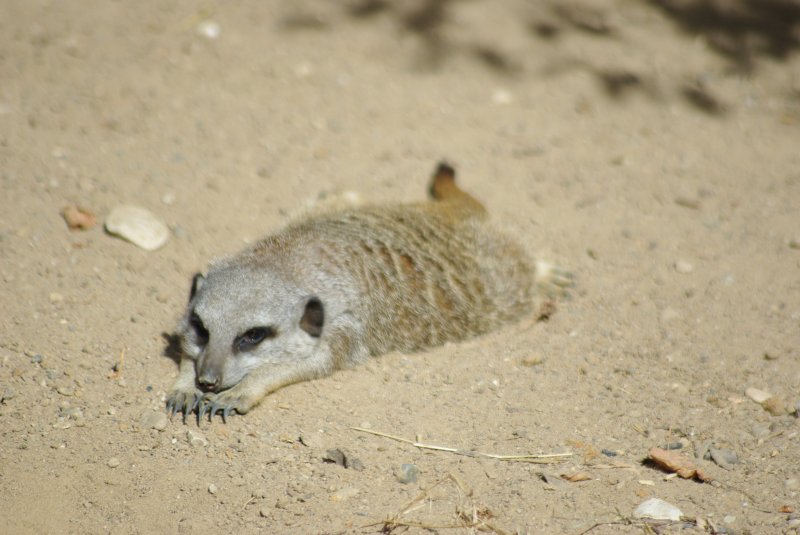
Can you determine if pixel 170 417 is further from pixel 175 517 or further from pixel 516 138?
pixel 516 138

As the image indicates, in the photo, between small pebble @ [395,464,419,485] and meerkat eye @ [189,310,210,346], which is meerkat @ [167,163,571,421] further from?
small pebble @ [395,464,419,485]

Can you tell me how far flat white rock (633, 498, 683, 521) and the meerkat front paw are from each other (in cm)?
145

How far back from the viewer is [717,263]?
369 cm

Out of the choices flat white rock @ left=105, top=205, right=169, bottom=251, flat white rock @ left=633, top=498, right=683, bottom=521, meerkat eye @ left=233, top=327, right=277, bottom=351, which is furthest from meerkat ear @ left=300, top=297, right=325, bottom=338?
flat white rock @ left=633, top=498, right=683, bottom=521

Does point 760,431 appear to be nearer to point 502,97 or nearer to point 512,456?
point 512,456

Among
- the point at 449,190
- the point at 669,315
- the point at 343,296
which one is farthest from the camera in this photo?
the point at 449,190

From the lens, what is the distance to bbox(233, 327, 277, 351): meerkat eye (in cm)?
273

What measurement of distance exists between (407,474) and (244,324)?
74 cm

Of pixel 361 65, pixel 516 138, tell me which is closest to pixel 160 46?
pixel 361 65

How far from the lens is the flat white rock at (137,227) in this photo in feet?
11.3

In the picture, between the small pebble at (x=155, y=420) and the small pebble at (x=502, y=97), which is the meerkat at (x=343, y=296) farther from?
the small pebble at (x=502, y=97)

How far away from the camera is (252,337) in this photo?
276cm

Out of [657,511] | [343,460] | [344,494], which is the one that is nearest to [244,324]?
[343,460]

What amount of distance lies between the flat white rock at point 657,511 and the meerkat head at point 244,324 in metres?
1.23
